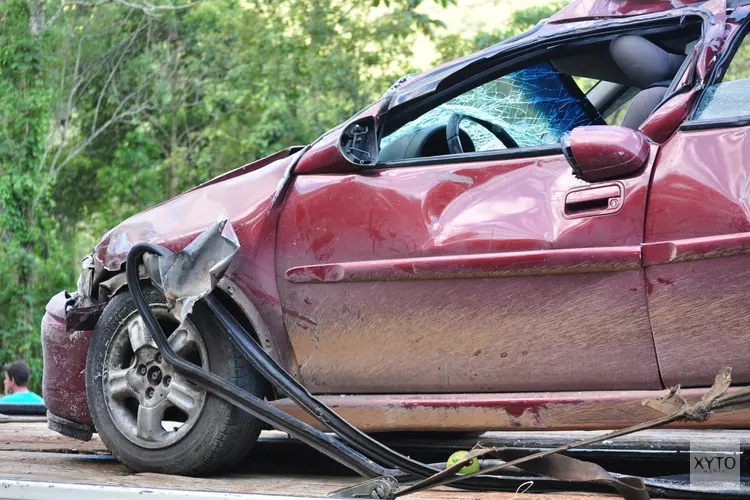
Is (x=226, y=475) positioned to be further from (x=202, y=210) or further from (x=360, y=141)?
(x=360, y=141)

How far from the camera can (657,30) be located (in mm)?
3520

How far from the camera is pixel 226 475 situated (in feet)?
12.3

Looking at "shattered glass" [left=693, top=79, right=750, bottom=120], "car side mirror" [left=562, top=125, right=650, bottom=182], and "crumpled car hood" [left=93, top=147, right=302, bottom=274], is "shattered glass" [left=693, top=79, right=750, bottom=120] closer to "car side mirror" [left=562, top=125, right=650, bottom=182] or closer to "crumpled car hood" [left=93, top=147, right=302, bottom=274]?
"car side mirror" [left=562, top=125, right=650, bottom=182]

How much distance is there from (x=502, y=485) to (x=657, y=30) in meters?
1.68

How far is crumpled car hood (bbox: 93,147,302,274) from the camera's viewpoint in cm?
374

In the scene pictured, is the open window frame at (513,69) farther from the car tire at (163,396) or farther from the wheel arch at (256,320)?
the car tire at (163,396)

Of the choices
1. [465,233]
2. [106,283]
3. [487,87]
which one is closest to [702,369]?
[465,233]

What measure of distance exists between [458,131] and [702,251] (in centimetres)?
139

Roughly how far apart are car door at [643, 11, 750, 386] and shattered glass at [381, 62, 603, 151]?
1.09 meters

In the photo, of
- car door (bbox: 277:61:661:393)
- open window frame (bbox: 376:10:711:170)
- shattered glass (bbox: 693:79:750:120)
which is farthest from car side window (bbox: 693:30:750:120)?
car door (bbox: 277:61:661:393)

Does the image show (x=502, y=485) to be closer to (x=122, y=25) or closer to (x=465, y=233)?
(x=465, y=233)

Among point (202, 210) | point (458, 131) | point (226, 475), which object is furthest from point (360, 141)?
point (226, 475)

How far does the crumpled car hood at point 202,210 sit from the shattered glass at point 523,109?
2.18ft

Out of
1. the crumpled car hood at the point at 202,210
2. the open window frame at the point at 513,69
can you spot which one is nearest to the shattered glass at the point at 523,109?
the open window frame at the point at 513,69
